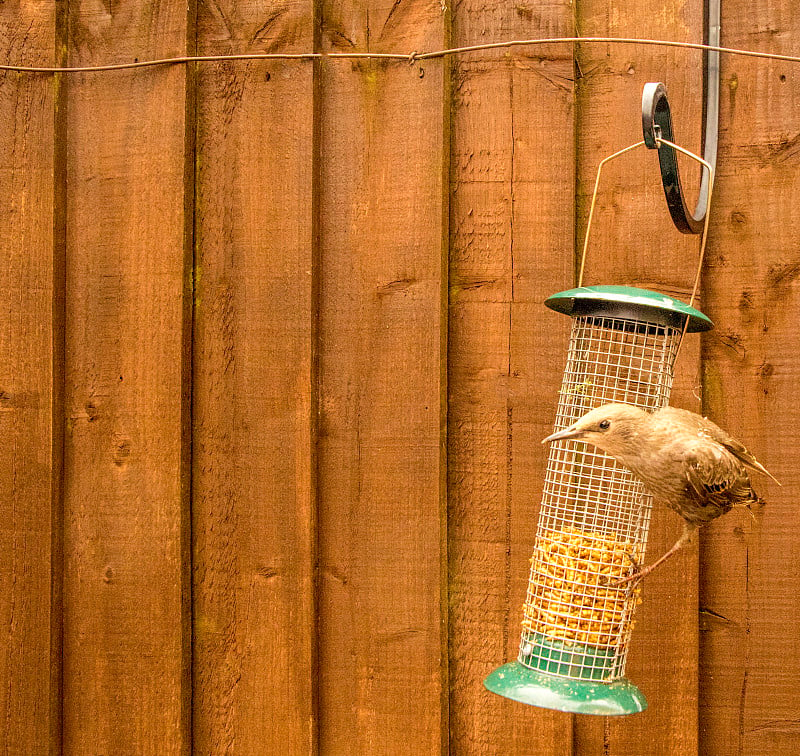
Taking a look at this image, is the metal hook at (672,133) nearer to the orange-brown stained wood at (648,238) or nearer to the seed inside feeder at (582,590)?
the orange-brown stained wood at (648,238)

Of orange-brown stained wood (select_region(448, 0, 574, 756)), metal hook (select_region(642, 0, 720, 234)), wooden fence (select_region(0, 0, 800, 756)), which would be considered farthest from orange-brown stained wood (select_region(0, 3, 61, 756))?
metal hook (select_region(642, 0, 720, 234))

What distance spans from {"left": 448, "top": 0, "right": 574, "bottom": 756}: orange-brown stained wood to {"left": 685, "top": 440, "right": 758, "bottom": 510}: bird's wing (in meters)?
0.50

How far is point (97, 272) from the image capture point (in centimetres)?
241

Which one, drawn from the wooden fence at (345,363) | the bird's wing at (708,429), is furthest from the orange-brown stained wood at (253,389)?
the bird's wing at (708,429)

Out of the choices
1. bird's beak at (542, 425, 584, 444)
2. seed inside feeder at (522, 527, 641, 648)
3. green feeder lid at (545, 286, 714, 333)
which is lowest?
seed inside feeder at (522, 527, 641, 648)

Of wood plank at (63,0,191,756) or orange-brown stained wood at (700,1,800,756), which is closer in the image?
orange-brown stained wood at (700,1,800,756)

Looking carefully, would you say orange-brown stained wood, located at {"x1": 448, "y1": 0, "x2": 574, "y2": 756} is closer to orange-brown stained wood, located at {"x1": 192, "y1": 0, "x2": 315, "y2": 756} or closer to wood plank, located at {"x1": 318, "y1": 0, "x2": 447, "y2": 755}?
wood plank, located at {"x1": 318, "y1": 0, "x2": 447, "y2": 755}

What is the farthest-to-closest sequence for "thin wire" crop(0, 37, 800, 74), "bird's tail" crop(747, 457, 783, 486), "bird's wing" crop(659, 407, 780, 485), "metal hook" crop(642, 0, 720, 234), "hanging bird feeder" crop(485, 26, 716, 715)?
"thin wire" crop(0, 37, 800, 74) → "bird's tail" crop(747, 457, 783, 486) → "bird's wing" crop(659, 407, 780, 485) → "hanging bird feeder" crop(485, 26, 716, 715) → "metal hook" crop(642, 0, 720, 234)

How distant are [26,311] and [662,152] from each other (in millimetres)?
1720

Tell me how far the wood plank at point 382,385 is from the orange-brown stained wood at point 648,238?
395mm

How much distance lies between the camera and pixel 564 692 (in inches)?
67.7

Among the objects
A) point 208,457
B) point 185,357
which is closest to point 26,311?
point 185,357

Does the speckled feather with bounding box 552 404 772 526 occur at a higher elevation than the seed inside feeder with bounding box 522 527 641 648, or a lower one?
higher

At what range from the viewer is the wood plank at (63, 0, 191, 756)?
2338mm
